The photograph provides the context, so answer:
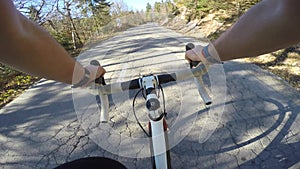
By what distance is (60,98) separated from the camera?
12.1 ft

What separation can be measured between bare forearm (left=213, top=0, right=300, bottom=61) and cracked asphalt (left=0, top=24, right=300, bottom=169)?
1.44ft

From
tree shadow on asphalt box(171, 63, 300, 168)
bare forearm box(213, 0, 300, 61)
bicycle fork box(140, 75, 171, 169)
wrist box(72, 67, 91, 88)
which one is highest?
bare forearm box(213, 0, 300, 61)

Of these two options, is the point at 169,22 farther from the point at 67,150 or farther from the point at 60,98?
the point at 60,98

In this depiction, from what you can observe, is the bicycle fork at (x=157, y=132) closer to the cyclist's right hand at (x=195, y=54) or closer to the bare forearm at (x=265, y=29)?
the cyclist's right hand at (x=195, y=54)

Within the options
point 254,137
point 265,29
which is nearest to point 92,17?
point 265,29

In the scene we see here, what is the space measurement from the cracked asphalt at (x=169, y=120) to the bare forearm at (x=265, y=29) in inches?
17.3

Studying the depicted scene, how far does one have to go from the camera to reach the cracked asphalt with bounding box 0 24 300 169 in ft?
3.66

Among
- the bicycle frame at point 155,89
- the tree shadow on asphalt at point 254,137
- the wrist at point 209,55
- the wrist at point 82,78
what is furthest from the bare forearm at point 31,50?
the tree shadow on asphalt at point 254,137

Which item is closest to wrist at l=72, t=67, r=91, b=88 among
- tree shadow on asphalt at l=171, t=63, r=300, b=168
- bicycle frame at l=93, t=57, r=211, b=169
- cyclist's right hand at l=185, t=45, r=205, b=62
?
bicycle frame at l=93, t=57, r=211, b=169

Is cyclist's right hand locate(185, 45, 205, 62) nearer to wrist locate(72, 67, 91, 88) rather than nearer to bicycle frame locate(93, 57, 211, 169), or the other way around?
bicycle frame locate(93, 57, 211, 169)

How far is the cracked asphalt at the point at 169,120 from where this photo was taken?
1.12 m

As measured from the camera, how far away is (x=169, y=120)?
1.16m

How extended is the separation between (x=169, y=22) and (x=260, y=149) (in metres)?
1.72

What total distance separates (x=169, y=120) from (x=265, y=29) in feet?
2.22
